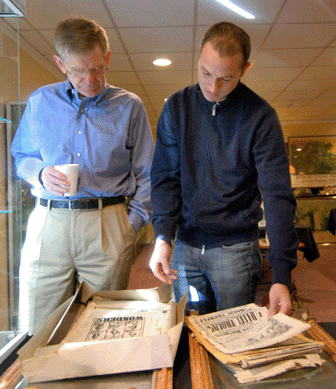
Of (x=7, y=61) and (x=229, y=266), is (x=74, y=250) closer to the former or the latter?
(x=229, y=266)

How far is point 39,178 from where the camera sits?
1.38 meters

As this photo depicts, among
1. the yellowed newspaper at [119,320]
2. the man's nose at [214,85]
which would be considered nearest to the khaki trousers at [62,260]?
the yellowed newspaper at [119,320]

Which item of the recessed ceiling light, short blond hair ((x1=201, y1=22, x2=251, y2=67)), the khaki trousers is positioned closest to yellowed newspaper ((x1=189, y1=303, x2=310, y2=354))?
the khaki trousers

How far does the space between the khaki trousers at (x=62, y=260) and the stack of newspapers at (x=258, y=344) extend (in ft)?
1.91

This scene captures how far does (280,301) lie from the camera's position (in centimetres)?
95

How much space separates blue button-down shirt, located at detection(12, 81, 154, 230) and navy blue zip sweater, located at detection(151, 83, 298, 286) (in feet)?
0.76

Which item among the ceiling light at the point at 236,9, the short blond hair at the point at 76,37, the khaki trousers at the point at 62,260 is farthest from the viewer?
the ceiling light at the point at 236,9

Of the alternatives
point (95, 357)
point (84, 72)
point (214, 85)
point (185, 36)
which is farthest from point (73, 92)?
point (185, 36)

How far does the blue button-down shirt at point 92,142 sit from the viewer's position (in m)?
1.45

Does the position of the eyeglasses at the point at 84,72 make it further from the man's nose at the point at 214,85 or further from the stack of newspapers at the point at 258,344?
the stack of newspapers at the point at 258,344

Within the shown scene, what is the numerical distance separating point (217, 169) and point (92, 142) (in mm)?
543

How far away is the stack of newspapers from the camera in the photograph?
722 millimetres

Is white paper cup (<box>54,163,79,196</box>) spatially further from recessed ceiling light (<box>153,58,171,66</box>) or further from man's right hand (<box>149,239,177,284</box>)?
recessed ceiling light (<box>153,58,171,66</box>)

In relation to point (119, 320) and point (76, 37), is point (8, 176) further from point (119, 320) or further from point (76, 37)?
point (119, 320)
